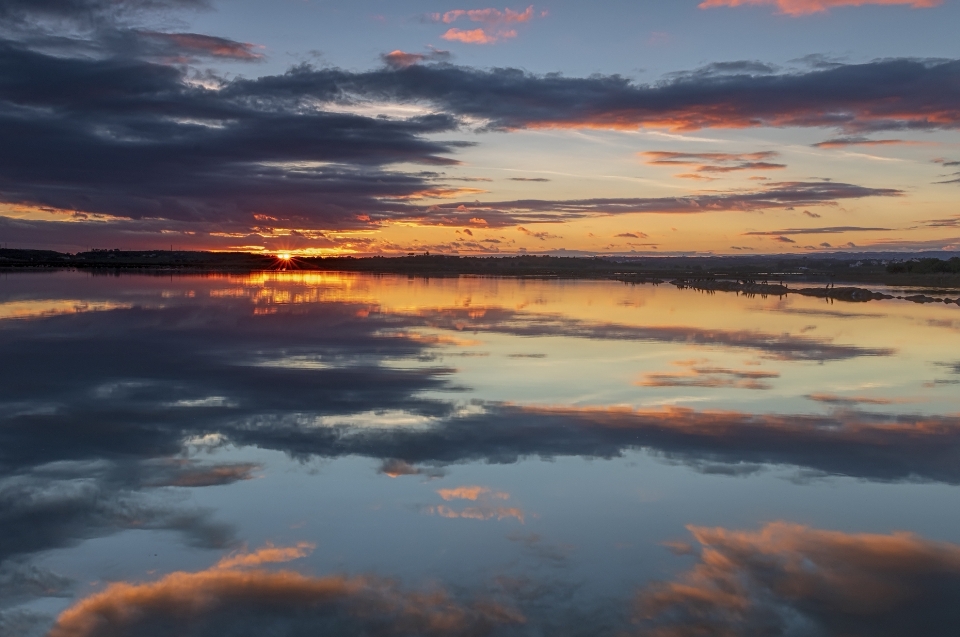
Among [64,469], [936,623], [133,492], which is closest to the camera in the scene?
[936,623]

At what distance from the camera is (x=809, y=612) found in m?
7.47

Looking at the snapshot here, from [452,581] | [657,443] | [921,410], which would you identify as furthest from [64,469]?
[921,410]

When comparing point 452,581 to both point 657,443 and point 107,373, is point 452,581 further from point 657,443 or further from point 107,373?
point 107,373

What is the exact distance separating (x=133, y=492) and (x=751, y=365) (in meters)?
17.4

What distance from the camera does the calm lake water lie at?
7496 mm

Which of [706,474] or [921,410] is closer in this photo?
[706,474]

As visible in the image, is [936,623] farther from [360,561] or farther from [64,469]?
[64,469]

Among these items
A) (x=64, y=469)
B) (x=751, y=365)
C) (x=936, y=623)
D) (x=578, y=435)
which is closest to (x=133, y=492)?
(x=64, y=469)

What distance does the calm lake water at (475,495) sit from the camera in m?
7.50

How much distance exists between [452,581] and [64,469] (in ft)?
22.4

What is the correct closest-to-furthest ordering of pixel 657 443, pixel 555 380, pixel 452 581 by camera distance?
pixel 452 581, pixel 657 443, pixel 555 380

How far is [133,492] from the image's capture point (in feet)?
35.1

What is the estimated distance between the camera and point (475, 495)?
1082cm

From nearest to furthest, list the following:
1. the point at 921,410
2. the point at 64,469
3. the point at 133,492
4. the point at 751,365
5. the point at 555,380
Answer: the point at 133,492, the point at 64,469, the point at 921,410, the point at 555,380, the point at 751,365
